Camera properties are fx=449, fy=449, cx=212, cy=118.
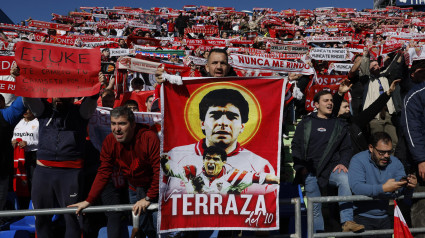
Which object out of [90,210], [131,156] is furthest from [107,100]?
[90,210]

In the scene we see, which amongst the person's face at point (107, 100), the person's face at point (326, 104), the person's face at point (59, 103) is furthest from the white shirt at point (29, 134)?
the person's face at point (326, 104)

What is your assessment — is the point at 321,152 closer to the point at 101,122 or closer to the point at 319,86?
the point at 101,122

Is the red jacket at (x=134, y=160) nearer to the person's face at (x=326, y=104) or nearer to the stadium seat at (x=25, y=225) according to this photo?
the stadium seat at (x=25, y=225)

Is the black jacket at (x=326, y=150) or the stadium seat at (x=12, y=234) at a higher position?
the black jacket at (x=326, y=150)

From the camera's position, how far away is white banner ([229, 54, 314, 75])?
7.57 metres

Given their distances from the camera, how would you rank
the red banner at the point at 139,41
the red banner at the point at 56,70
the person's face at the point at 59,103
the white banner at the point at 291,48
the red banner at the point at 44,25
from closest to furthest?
1. the red banner at the point at 56,70
2. the person's face at the point at 59,103
3. the white banner at the point at 291,48
4. the red banner at the point at 139,41
5. the red banner at the point at 44,25

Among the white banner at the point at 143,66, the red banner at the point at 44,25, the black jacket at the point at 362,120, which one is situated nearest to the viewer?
the black jacket at the point at 362,120

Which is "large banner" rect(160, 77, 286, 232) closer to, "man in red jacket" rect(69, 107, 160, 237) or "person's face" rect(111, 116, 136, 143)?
"man in red jacket" rect(69, 107, 160, 237)

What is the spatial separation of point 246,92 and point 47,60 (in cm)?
200

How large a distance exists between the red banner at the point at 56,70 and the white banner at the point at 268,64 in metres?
3.74

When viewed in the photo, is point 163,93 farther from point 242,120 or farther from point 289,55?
point 289,55

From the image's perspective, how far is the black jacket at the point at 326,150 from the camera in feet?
15.9

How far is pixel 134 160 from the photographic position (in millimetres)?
4180

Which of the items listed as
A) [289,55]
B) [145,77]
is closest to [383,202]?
[145,77]
